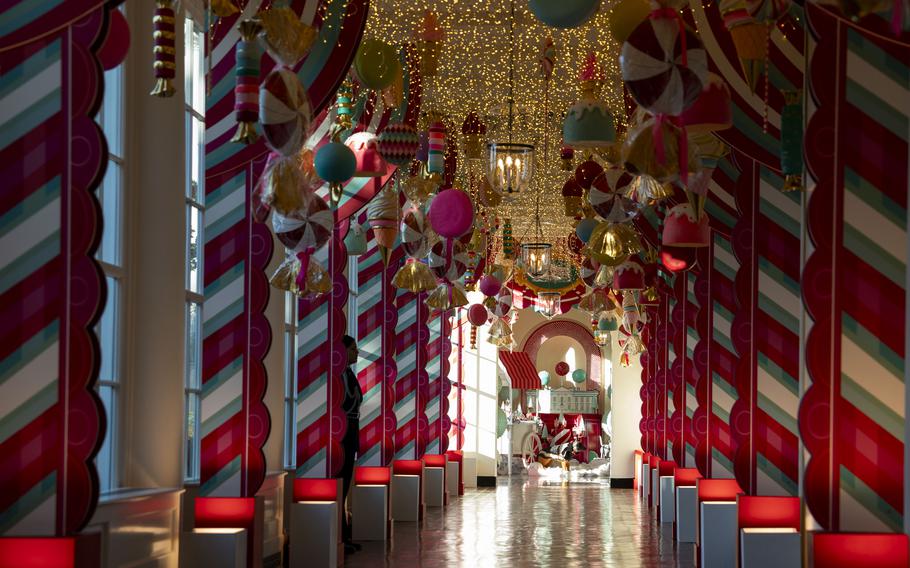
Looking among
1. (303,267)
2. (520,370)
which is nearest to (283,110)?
(303,267)

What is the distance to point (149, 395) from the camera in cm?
755

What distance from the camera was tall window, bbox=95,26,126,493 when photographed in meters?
7.32

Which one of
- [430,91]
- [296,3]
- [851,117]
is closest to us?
[851,117]

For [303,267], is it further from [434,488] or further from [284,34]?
[434,488]

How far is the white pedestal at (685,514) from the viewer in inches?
552

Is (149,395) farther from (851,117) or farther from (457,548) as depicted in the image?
(457,548)

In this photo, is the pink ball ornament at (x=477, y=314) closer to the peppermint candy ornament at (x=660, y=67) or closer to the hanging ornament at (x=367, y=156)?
the hanging ornament at (x=367, y=156)

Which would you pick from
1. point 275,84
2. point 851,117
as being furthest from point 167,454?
point 851,117

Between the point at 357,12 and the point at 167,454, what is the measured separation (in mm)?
2922

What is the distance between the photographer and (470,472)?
24.3 meters

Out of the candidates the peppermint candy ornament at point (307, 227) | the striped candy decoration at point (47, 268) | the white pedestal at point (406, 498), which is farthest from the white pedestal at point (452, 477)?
the striped candy decoration at point (47, 268)

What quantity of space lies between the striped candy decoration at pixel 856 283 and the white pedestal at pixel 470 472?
739 inches

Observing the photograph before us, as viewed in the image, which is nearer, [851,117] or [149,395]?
[851,117]

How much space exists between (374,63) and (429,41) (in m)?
0.91
